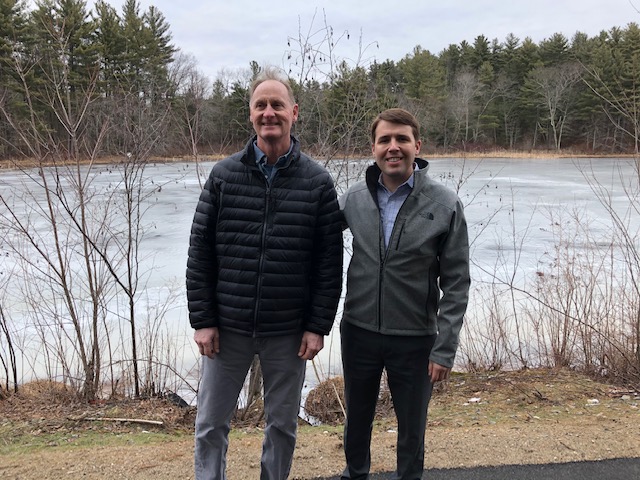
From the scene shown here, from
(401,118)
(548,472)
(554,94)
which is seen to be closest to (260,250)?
(401,118)

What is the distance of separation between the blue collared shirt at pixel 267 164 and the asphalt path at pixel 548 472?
1.68 meters

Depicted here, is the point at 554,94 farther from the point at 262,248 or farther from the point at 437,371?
the point at 262,248

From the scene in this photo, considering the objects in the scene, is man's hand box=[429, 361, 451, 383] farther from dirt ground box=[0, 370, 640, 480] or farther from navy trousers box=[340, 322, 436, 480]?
dirt ground box=[0, 370, 640, 480]

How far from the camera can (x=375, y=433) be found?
3686 mm

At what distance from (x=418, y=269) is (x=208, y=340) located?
0.93 metres

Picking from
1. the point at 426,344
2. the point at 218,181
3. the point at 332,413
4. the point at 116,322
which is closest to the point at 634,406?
the point at 332,413

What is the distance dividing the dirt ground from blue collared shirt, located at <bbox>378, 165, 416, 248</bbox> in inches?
57.4

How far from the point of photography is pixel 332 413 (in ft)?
15.4

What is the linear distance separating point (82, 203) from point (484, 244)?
649cm

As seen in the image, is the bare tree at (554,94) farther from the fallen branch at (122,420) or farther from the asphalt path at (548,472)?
the fallen branch at (122,420)

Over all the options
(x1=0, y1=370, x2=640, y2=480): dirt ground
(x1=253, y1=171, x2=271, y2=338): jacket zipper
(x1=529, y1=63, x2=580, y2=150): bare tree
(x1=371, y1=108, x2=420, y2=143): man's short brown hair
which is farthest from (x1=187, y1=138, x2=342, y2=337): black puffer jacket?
(x1=529, y1=63, x2=580, y2=150): bare tree

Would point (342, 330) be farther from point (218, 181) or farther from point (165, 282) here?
point (165, 282)

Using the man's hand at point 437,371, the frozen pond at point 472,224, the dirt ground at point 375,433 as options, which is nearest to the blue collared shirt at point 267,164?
the man's hand at point 437,371

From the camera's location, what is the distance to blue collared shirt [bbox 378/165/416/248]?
235 centimetres
